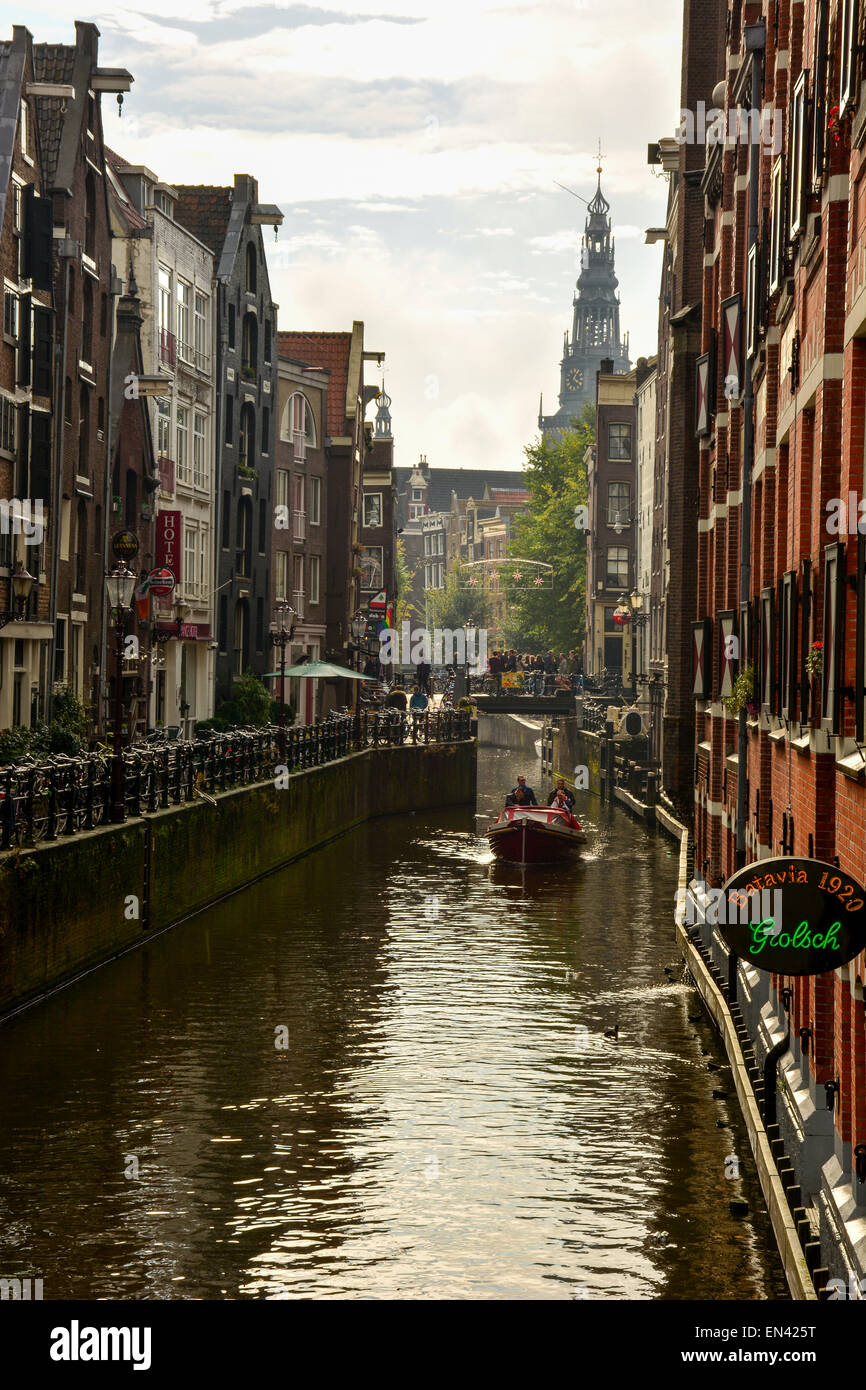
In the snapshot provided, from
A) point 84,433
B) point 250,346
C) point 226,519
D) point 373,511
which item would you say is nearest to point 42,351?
point 84,433

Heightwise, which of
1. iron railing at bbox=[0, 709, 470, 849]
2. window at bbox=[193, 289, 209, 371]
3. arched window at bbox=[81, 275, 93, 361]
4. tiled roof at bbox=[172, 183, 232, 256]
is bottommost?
iron railing at bbox=[0, 709, 470, 849]

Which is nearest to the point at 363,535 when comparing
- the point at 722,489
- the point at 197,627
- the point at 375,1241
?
the point at 197,627

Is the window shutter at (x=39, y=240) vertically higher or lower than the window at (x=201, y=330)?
lower

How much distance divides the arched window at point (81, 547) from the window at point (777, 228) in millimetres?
21468

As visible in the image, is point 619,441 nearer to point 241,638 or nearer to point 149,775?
point 241,638

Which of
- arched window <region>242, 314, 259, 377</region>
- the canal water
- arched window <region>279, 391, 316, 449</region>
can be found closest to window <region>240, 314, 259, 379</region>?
arched window <region>242, 314, 259, 377</region>

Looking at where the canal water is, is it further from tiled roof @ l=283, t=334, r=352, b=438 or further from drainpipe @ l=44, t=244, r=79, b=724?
tiled roof @ l=283, t=334, r=352, b=438

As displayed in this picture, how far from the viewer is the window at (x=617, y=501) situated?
90688mm

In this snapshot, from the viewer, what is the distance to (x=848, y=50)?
13.0 metres

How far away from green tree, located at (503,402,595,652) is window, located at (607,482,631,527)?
955 centimetres

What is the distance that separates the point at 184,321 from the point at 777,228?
3396 cm

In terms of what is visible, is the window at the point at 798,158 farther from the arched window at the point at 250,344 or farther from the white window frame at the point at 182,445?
the arched window at the point at 250,344

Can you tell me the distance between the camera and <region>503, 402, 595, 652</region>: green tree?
10231 centimetres

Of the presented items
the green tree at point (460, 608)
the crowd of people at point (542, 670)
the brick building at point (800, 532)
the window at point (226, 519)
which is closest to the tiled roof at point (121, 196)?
the window at point (226, 519)
